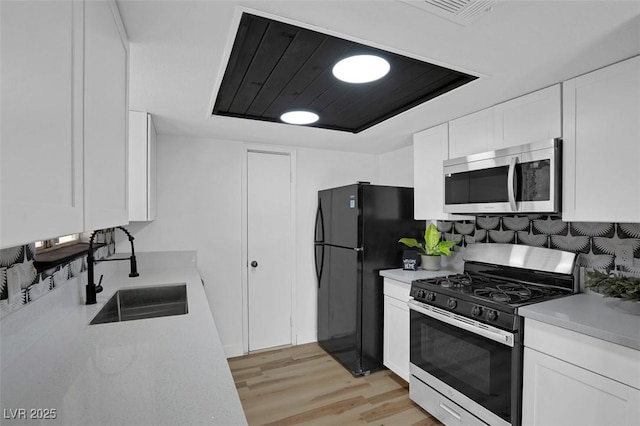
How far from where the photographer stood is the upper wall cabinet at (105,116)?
843mm

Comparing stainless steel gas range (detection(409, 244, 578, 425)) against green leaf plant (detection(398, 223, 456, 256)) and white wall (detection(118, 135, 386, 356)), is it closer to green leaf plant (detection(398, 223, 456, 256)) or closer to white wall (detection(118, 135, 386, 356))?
green leaf plant (detection(398, 223, 456, 256))

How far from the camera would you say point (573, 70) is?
169cm

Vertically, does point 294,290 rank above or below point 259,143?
below

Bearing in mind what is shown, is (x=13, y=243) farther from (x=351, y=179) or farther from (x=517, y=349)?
(x=351, y=179)

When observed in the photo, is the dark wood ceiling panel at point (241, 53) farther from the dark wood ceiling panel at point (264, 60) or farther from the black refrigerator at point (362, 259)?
the black refrigerator at point (362, 259)

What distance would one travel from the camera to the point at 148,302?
2.33 metres

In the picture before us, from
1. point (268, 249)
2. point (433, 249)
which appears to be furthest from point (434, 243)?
point (268, 249)

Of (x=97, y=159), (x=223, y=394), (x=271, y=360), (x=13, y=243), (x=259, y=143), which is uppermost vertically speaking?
(x=259, y=143)

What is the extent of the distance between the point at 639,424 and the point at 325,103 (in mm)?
2238

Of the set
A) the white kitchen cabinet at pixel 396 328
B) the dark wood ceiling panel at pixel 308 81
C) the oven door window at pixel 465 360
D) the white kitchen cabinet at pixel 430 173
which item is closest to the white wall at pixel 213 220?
the dark wood ceiling panel at pixel 308 81

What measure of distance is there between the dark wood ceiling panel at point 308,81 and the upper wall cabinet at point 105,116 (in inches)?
18.8

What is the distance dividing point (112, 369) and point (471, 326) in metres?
1.83

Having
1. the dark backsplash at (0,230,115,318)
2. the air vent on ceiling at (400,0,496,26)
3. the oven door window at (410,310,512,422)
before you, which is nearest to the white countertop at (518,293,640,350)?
the oven door window at (410,310,512,422)

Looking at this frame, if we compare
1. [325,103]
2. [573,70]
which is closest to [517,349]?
[573,70]
